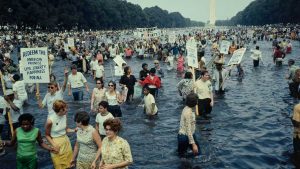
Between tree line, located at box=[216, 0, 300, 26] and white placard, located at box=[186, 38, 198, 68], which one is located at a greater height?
tree line, located at box=[216, 0, 300, 26]

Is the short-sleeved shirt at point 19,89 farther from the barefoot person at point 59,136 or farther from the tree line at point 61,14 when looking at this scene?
the tree line at point 61,14

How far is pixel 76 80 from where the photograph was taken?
14.7 meters

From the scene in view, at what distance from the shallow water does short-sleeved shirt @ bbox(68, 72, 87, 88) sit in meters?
1.28

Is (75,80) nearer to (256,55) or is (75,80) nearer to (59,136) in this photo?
(59,136)

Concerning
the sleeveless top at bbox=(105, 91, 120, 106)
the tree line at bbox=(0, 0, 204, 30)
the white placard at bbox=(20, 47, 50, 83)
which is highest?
the tree line at bbox=(0, 0, 204, 30)

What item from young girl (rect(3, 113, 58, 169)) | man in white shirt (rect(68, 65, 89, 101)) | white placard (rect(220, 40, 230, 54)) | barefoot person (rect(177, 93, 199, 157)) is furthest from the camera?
white placard (rect(220, 40, 230, 54))

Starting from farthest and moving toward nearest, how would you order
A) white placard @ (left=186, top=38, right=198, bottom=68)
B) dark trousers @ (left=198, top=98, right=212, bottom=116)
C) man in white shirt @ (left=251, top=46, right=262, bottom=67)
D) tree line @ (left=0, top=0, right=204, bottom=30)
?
tree line @ (left=0, top=0, right=204, bottom=30)
man in white shirt @ (left=251, top=46, right=262, bottom=67)
white placard @ (left=186, top=38, right=198, bottom=68)
dark trousers @ (left=198, top=98, right=212, bottom=116)

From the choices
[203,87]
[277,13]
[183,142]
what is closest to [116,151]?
[183,142]

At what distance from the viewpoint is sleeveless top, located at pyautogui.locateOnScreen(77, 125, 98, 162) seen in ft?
22.1

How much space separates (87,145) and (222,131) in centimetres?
687

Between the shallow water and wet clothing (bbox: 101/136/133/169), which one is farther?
the shallow water

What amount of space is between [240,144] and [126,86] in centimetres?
566

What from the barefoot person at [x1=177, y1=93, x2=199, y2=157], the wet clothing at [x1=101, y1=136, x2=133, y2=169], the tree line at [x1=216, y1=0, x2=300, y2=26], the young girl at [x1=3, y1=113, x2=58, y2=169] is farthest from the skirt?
the tree line at [x1=216, y1=0, x2=300, y2=26]

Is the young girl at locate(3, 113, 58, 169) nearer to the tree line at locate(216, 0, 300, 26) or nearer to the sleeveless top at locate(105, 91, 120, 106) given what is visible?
the sleeveless top at locate(105, 91, 120, 106)
